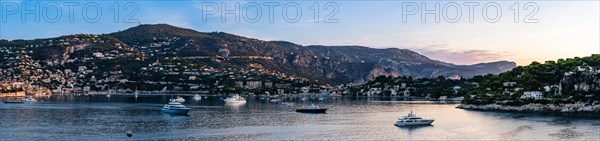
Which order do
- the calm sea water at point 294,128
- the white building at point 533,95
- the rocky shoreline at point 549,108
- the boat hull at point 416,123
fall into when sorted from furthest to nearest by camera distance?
the white building at point 533,95
the rocky shoreline at point 549,108
the boat hull at point 416,123
the calm sea water at point 294,128

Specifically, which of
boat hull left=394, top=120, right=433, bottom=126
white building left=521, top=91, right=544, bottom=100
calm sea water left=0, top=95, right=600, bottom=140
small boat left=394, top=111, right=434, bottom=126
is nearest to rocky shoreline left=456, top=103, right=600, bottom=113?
white building left=521, top=91, right=544, bottom=100

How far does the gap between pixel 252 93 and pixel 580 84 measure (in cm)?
9424

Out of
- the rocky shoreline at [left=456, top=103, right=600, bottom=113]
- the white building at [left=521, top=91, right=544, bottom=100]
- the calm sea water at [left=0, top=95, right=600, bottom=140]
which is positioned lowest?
the calm sea water at [left=0, top=95, right=600, bottom=140]

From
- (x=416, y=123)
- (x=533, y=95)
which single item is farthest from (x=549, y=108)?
(x=416, y=123)

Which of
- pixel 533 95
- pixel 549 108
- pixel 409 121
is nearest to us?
pixel 409 121

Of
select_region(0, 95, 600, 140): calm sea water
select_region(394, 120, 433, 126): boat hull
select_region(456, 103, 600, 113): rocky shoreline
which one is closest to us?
select_region(0, 95, 600, 140): calm sea water

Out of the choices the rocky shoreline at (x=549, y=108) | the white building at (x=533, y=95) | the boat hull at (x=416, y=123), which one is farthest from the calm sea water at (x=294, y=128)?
the white building at (x=533, y=95)

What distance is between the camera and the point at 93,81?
586ft

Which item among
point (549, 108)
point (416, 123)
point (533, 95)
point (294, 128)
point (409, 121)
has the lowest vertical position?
point (294, 128)

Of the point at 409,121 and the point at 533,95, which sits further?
the point at 533,95

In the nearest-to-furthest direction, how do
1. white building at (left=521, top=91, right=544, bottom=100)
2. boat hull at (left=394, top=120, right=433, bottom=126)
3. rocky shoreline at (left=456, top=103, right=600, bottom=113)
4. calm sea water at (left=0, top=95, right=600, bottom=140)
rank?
calm sea water at (left=0, top=95, right=600, bottom=140) < boat hull at (left=394, top=120, right=433, bottom=126) < rocky shoreline at (left=456, top=103, right=600, bottom=113) < white building at (left=521, top=91, right=544, bottom=100)

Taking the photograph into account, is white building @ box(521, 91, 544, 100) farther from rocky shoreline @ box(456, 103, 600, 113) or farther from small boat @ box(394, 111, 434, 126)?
small boat @ box(394, 111, 434, 126)

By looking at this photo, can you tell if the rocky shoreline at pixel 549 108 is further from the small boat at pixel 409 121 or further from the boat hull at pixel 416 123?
the small boat at pixel 409 121

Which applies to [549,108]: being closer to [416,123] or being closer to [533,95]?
[533,95]
